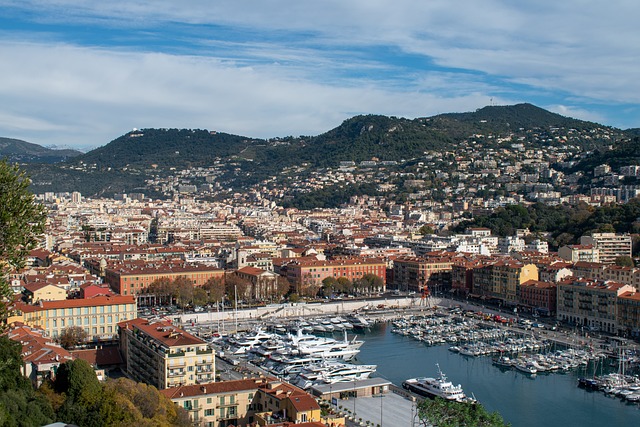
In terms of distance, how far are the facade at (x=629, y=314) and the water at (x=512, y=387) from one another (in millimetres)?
5056

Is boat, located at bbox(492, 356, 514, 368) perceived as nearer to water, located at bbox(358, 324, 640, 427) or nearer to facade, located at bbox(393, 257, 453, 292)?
water, located at bbox(358, 324, 640, 427)

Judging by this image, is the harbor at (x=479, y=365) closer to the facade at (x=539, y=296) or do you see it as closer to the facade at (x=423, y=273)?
the facade at (x=539, y=296)

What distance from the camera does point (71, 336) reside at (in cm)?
2228

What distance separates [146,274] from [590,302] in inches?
677

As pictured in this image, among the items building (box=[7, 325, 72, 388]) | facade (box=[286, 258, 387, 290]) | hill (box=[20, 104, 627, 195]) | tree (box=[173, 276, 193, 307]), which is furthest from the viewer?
hill (box=[20, 104, 627, 195])

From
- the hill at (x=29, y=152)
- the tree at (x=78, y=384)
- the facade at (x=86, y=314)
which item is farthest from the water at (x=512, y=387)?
the hill at (x=29, y=152)

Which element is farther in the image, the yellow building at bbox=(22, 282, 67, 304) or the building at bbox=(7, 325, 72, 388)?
the yellow building at bbox=(22, 282, 67, 304)

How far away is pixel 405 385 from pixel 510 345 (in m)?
5.87

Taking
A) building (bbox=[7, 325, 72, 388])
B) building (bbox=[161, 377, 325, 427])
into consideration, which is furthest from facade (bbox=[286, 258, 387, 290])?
building (bbox=[161, 377, 325, 427])

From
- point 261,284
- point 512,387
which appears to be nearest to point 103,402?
point 512,387

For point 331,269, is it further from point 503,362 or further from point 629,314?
point 503,362

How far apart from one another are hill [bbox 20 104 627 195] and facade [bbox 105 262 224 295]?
59.9m

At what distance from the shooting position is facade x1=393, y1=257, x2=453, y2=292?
36938mm

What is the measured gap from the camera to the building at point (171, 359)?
55.7 ft
